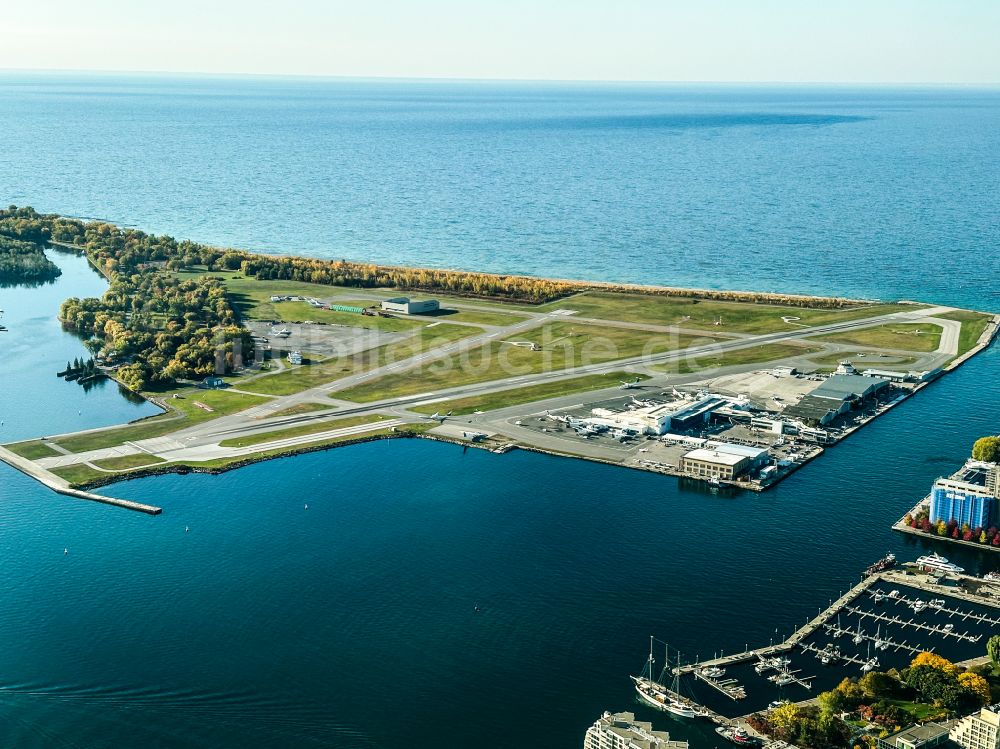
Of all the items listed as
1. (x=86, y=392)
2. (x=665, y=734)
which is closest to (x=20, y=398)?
(x=86, y=392)

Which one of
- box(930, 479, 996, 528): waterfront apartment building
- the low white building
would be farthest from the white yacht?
the low white building

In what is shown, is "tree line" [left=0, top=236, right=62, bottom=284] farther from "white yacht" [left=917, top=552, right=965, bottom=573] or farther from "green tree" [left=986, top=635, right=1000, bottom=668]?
"green tree" [left=986, top=635, right=1000, bottom=668]

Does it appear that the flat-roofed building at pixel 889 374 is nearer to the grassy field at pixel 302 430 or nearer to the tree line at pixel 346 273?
the tree line at pixel 346 273

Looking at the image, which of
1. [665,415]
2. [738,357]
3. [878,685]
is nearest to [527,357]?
[738,357]

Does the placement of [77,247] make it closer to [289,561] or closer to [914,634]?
[289,561]

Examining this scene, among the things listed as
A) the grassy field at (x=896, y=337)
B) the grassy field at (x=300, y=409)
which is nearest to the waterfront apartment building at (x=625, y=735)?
the grassy field at (x=300, y=409)

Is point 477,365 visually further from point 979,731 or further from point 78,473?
point 979,731
